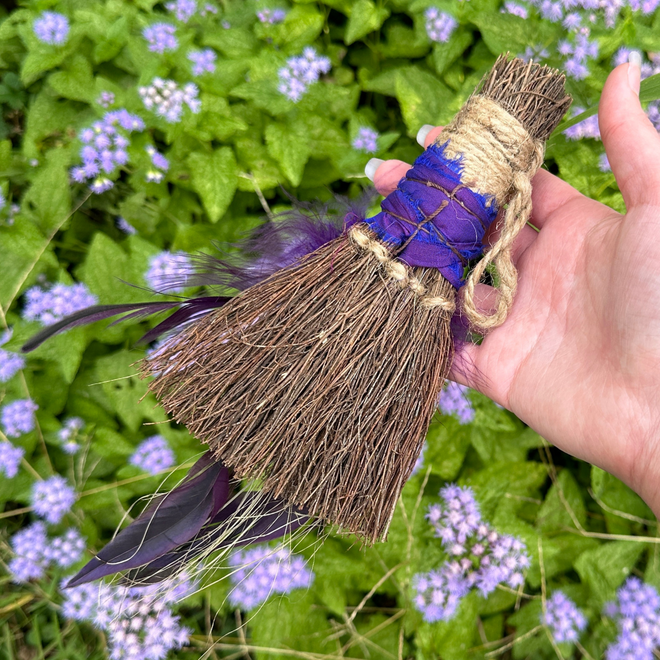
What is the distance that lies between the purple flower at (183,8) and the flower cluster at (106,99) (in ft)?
1.13

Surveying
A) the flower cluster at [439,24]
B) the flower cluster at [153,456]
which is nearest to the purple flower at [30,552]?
the flower cluster at [153,456]

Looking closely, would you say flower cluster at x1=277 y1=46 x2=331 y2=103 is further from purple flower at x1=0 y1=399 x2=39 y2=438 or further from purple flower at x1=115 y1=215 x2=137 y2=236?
purple flower at x1=0 y1=399 x2=39 y2=438

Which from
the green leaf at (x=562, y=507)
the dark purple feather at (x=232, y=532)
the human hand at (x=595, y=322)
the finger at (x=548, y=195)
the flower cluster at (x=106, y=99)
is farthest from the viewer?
the green leaf at (x=562, y=507)

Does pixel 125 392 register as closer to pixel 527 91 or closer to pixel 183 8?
pixel 183 8

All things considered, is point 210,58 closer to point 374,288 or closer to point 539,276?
point 374,288

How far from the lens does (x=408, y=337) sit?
109cm

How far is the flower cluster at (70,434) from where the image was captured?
1.59 metres

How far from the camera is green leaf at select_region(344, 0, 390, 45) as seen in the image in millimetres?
1565

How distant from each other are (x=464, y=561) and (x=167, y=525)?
0.88 metres

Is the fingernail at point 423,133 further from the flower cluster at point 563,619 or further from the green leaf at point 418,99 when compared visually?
the flower cluster at point 563,619

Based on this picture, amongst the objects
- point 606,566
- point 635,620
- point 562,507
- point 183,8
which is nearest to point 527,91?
point 183,8

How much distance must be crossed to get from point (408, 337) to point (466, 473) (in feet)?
2.85

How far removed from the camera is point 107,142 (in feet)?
4.96

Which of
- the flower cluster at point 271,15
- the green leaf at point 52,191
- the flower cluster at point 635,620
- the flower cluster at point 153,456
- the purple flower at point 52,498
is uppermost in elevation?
the flower cluster at point 271,15
